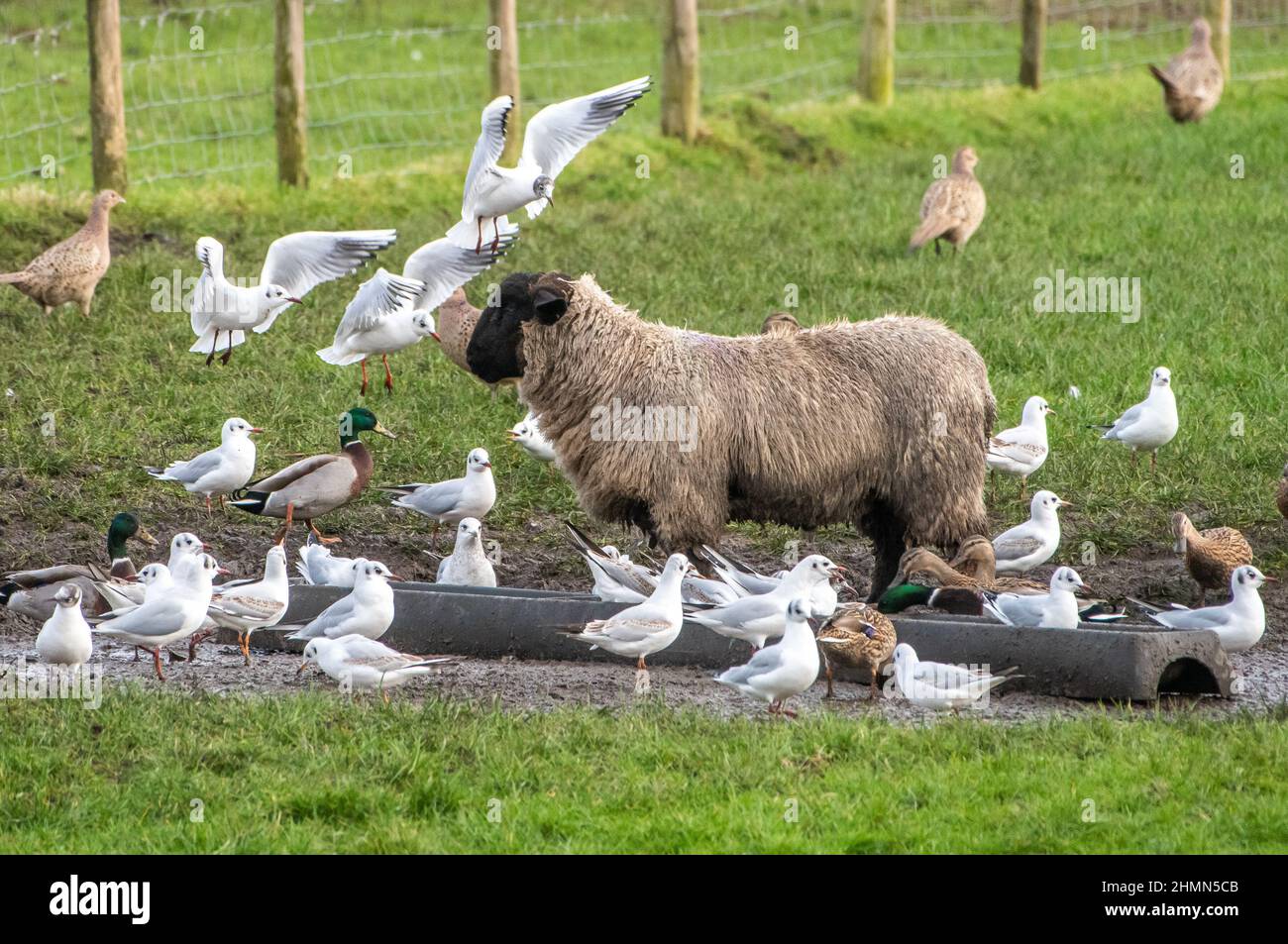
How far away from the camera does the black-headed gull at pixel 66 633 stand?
259 inches

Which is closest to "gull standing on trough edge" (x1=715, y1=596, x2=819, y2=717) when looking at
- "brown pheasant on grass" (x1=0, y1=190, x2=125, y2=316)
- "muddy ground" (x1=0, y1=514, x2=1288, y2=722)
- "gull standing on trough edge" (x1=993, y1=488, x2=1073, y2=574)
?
"muddy ground" (x1=0, y1=514, x2=1288, y2=722)

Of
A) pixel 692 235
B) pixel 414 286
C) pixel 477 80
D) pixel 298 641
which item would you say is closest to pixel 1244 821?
pixel 298 641

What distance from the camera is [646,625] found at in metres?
6.66

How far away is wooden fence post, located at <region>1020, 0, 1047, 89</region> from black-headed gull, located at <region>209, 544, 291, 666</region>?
13668 mm

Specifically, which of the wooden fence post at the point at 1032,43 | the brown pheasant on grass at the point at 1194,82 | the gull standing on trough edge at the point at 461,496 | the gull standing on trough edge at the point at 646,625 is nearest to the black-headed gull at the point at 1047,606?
the gull standing on trough edge at the point at 646,625

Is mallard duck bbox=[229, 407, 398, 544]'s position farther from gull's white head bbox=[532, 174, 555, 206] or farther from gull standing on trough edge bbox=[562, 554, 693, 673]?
gull standing on trough edge bbox=[562, 554, 693, 673]

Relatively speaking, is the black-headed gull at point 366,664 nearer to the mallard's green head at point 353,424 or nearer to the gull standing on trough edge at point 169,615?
the gull standing on trough edge at point 169,615

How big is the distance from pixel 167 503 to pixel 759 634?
11.1ft

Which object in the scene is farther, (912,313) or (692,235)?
(692,235)

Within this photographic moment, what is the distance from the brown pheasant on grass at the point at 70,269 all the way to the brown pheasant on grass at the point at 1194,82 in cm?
1049

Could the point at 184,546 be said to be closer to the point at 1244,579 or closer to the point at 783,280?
the point at 1244,579

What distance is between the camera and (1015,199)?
1498 centimetres

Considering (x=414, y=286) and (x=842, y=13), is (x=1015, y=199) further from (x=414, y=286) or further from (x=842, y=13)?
(x=842, y=13)
